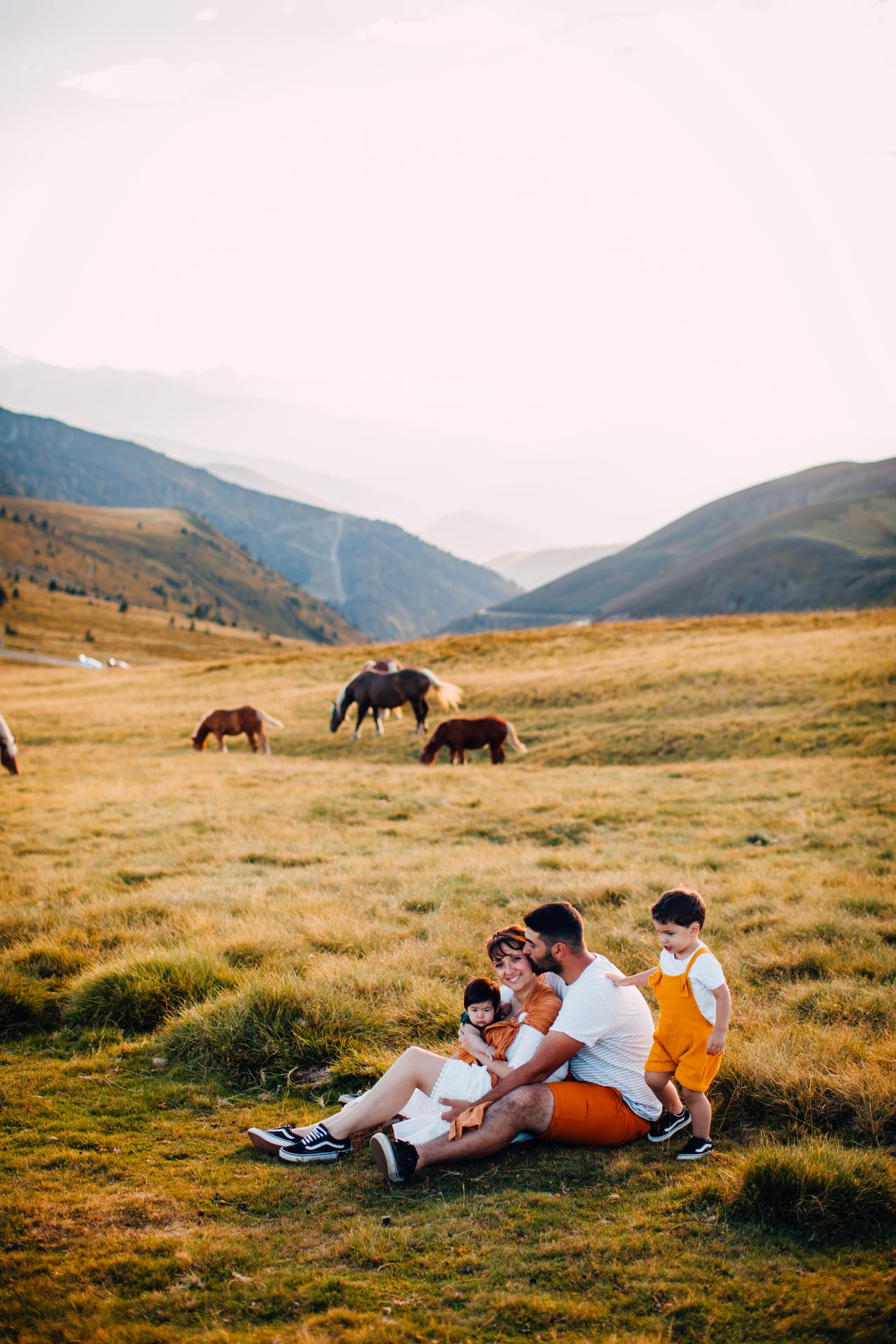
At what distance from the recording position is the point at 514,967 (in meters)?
5.06

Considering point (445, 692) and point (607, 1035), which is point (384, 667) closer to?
point (445, 692)

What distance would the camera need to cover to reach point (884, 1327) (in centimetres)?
322

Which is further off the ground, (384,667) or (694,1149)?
(384,667)

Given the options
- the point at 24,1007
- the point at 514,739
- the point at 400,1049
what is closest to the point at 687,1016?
the point at 400,1049

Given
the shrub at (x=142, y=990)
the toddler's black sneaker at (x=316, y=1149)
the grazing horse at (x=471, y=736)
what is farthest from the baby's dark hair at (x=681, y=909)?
the grazing horse at (x=471, y=736)

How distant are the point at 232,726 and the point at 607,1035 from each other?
2187 centimetres

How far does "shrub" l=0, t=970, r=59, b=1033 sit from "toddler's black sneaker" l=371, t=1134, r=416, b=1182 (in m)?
3.79

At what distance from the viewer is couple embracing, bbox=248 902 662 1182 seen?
466 centimetres

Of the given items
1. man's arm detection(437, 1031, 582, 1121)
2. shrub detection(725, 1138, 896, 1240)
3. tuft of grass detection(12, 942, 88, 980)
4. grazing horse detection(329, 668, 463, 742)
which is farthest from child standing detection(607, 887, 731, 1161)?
grazing horse detection(329, 668, 463, 742)

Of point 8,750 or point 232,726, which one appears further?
point 232,726

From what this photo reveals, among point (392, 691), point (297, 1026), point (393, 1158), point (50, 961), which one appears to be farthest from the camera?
point (392, 691)

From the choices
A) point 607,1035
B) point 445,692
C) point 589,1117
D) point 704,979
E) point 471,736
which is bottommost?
point 589,1117

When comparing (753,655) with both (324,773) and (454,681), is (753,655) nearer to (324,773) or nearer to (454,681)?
(454,681)

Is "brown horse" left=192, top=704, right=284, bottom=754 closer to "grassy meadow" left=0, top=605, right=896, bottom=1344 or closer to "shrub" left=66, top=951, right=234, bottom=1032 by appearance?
"grassy meadow" left=0, top=605, right=896, bottom=1344
